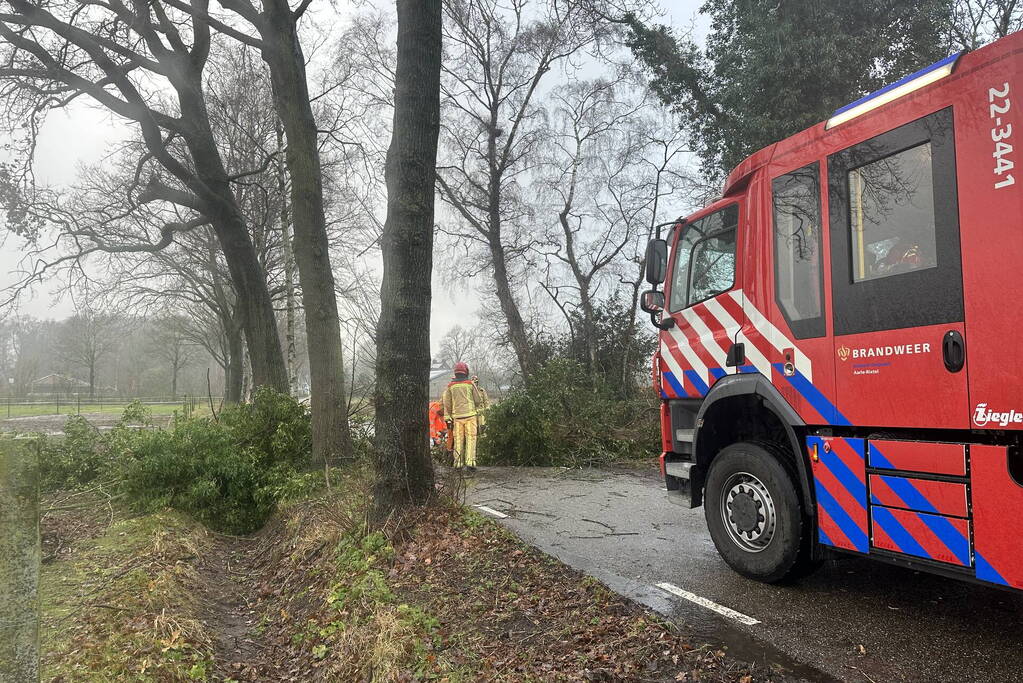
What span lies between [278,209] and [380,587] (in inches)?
812

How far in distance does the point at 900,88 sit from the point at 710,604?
3.34 m

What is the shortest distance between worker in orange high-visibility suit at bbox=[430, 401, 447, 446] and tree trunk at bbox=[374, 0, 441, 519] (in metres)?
5.12

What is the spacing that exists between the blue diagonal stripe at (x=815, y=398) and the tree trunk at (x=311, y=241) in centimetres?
620

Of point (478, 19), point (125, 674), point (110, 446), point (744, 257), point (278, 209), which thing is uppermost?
point (478, 19)

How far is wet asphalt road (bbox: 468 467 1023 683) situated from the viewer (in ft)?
11.6

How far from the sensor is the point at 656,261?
588 centimetres

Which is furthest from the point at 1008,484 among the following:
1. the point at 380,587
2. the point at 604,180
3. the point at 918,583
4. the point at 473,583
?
the point at 604,180

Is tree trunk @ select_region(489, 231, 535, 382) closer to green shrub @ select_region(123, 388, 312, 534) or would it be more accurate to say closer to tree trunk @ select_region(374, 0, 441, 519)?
green shrub @ select_region(123, 388, 312, 534)

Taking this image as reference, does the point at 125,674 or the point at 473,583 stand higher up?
the point at 473,583

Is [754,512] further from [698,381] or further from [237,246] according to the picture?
[237,246]

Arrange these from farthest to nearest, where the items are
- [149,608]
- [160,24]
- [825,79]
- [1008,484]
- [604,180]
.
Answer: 1. [604,180]
2. [825,79]
3. [160,24]
4. [149,608]
5. [1008,484]

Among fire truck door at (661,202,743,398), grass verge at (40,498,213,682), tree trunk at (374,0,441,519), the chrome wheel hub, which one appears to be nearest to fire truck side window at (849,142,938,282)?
fire truck door at (661,202,743,398)

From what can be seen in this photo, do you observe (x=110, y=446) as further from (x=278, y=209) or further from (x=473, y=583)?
(x=278, y=209)

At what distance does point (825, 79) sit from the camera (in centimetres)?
1494
